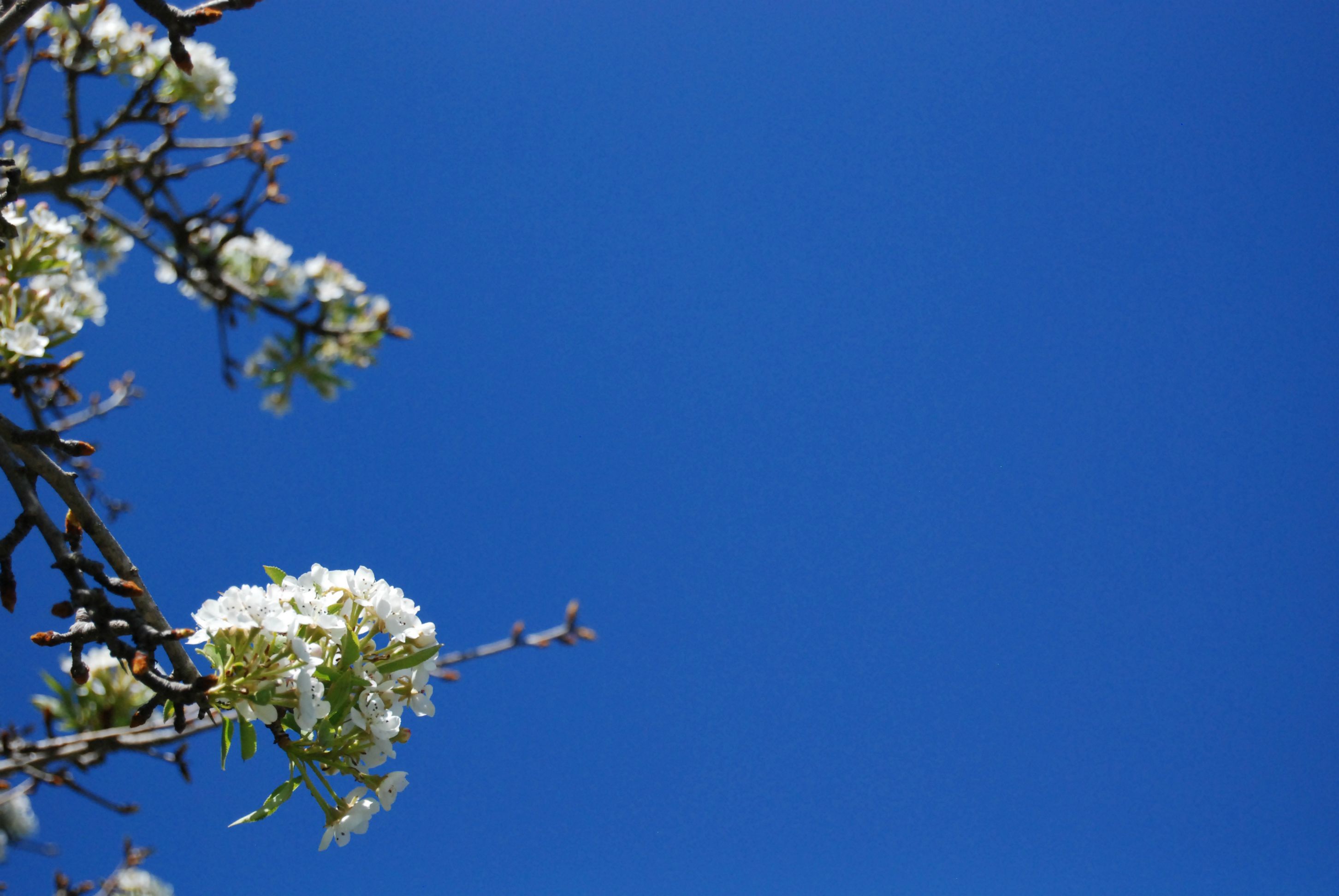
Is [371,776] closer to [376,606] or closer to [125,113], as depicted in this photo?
[376,606]

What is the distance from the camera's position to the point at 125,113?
364 cm

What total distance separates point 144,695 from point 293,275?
2871 mm

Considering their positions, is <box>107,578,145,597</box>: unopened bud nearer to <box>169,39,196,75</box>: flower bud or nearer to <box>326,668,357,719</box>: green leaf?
<box>326,668,357,719</box>: green leaf

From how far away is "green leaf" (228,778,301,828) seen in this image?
5.21 ft

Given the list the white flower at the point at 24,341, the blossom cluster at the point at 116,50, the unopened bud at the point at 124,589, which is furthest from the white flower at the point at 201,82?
the unopened bud at the point at 124,589

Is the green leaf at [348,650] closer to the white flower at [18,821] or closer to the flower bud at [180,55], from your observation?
the flower bud at [180,55]

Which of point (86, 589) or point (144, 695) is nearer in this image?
point (86, 589)

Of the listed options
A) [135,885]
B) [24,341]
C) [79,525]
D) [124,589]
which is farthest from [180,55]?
[135,885]

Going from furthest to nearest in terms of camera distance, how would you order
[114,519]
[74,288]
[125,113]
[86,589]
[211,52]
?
[211,52] → [114,519] → [125,113] → [74,288] → [86,589]

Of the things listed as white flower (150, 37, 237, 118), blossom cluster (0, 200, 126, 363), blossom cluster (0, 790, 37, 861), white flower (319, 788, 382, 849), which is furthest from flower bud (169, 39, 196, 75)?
blossom cluster (0, 790, 37, 861)

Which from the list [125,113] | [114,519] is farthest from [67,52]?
[114,519]

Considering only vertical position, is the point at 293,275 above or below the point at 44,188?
above

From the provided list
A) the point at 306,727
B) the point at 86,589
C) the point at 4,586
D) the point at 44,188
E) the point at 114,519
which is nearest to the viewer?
the point at 306,727

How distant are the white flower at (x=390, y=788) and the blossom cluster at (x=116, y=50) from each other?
3230mm
